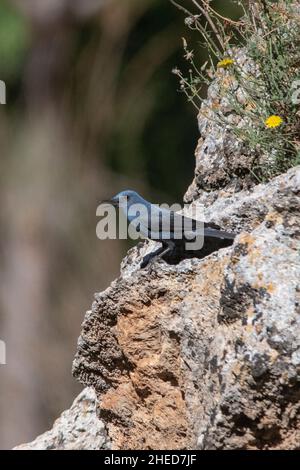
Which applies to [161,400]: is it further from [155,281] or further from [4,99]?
[4,99]

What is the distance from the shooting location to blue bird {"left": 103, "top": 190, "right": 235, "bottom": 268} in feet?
12.8

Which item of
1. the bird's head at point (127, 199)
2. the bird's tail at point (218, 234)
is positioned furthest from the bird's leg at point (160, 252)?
the bird's head at point (127, 199)

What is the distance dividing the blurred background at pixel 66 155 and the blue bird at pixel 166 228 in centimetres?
716

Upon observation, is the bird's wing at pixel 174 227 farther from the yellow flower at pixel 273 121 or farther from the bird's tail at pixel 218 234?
the yellow flower at pixel 273 121

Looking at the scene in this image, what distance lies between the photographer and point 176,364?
3725 millimetres

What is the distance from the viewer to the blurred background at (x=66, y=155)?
12.1 meters

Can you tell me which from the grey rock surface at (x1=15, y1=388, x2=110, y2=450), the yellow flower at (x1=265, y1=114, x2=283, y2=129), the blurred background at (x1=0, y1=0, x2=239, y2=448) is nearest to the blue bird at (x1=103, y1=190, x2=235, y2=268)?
the yellow flower at (x1=265, y1=114, x2=283, y2=129)

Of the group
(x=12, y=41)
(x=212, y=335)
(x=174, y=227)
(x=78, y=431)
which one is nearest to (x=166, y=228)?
(x=174, y=227)

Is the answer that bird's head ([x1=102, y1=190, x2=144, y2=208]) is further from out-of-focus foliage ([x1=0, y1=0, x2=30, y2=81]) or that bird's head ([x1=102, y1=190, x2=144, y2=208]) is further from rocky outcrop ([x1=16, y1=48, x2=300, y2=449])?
out-of-focus foliage ([x1=0, y1=0, x2=30, y2=81])

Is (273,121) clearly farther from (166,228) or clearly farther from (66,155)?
(66,155)

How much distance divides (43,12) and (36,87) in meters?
1.02

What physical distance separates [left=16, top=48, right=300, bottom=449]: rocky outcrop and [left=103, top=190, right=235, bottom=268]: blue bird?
A: 70 millimetres

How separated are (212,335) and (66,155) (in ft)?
30.5

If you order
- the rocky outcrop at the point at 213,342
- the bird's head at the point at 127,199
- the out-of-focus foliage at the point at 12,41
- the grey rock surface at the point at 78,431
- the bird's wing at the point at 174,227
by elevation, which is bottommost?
the grey rock surface at the point at 78,431
